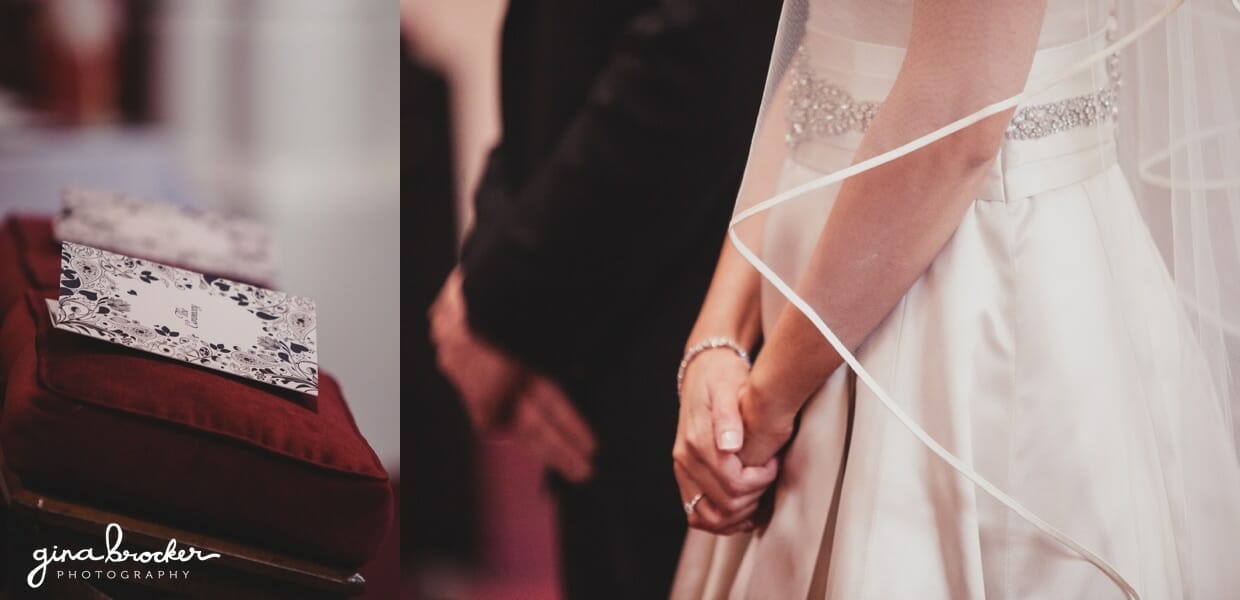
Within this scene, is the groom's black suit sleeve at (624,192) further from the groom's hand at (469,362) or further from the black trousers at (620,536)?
the black trousers at (620,536)

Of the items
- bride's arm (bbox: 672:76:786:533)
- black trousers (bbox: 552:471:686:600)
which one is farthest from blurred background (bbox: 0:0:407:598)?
bride's arm (bbox: 672:76:786:533)

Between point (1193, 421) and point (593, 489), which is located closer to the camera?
point (1193, 421)

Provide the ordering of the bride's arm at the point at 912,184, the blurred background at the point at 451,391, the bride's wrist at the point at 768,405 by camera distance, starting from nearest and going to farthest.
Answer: the bride's arm at the point at 912,184
the bride's wrist at the point at 768,405
the blurred background at the point at 451,391

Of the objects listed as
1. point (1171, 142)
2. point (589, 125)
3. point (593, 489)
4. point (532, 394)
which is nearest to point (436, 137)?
point (589, 125)

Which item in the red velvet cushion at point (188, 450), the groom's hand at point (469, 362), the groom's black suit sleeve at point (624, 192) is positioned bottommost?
the red velvet cushion at point (188, 450)

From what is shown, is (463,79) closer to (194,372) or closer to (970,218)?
(194,372)

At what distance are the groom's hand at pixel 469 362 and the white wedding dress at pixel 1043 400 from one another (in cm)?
58

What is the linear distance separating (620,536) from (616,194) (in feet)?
1.41

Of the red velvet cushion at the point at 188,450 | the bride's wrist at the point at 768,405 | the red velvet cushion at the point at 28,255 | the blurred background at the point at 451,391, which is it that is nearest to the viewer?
the bride's wrist at the point at 768,405

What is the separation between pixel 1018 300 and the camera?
793mm

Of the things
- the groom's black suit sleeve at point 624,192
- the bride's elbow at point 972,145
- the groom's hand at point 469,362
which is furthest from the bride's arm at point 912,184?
the groom's hand at point 469,362

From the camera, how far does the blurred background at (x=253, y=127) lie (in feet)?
4.21

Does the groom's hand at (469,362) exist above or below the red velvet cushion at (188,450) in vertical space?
above

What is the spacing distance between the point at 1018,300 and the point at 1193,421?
16 cm
